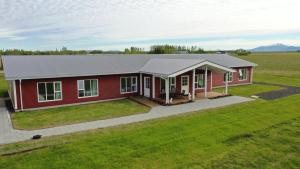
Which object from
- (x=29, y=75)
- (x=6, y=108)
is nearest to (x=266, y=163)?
(x=29, y=75)

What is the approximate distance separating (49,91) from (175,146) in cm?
1063

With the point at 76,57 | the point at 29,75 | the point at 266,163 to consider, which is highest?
the point at 76,57

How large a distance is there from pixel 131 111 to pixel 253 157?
8.08m

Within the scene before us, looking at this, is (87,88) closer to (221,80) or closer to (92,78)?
(92,78)

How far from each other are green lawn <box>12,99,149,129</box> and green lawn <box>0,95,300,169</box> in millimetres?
2495

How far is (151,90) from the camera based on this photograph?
57.8 feet

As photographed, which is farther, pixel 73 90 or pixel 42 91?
pixel 73 90

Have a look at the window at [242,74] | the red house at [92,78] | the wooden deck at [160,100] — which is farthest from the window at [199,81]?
the window at [242,74]

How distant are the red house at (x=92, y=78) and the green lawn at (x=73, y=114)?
3.64ft

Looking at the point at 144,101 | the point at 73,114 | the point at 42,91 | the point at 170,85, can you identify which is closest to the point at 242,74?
the point at 170,85

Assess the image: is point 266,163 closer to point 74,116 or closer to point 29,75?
point 74,116

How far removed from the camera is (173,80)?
18.2 meters

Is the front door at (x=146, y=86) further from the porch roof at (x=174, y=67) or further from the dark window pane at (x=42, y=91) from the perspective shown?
the dark window pane at (x=42, y=91)

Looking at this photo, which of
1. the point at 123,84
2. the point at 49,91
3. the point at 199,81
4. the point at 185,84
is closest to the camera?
the point at 49,91
